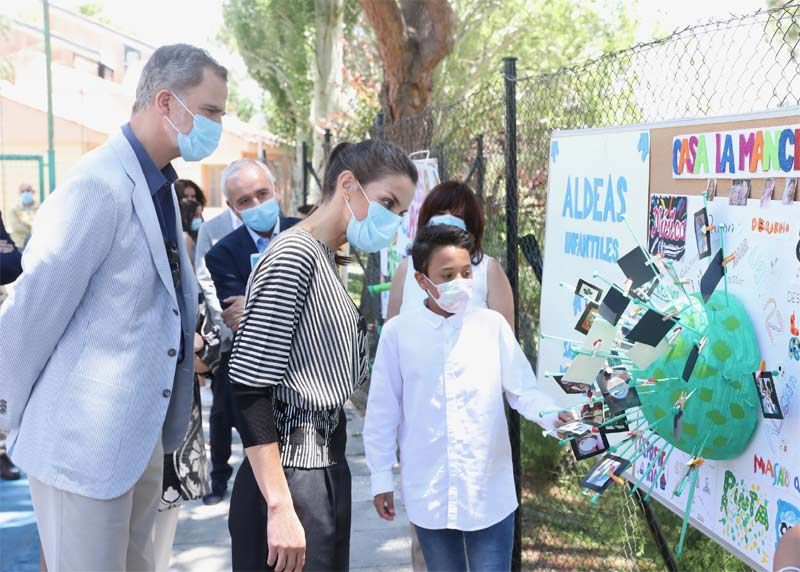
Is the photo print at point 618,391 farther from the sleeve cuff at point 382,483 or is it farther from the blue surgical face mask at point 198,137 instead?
the blue surgical face mask at point 198,137

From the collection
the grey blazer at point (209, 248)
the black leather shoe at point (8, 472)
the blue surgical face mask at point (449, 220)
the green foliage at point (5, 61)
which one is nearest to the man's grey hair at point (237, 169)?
the grey blazer at point (209, 248)

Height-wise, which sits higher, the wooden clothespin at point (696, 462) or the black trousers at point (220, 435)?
the wooden clothespin at point (696, 462)

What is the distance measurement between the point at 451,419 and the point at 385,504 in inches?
15.2

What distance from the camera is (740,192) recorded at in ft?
7.63

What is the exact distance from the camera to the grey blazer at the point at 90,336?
228cm

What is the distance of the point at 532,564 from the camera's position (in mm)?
4891

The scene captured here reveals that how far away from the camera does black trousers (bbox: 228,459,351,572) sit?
2.35 m

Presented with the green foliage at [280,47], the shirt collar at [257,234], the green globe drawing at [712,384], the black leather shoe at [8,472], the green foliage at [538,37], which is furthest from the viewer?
the green foliage at [280,47]

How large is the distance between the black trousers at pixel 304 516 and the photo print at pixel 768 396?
1077 mm

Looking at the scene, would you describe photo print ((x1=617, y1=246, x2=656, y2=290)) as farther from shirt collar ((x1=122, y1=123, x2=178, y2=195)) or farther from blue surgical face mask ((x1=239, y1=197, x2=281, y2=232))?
blue surgical face mask ((x1=239, y1=197, x2=281, y2=232))

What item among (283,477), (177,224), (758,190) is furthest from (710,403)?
(177,224)

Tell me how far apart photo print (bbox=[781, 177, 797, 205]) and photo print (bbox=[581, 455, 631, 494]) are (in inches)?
31.5

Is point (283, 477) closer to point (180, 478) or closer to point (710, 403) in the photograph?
point (710, 403)

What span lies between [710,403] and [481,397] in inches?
42.7
